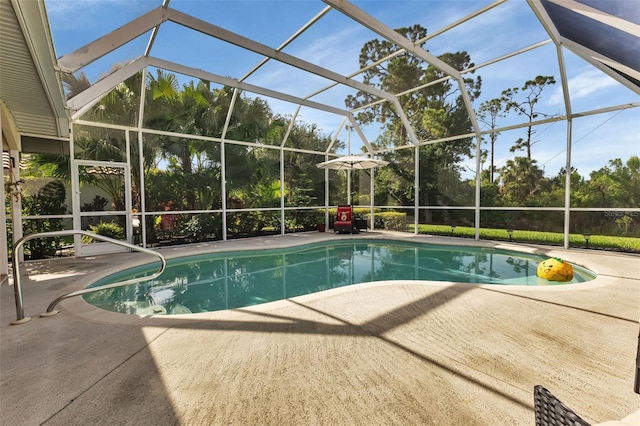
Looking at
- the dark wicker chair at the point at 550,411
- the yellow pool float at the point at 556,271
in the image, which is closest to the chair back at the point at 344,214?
the yellow pool float at the point at 556,271

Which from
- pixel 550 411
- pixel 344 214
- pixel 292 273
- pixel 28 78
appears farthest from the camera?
pixel 344 214

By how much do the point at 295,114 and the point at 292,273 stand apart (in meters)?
6.37

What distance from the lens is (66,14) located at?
366cm

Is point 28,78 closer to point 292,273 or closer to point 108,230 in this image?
point 108,230

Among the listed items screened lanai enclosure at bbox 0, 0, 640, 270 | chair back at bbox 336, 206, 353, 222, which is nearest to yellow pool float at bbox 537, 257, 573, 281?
screened lanai enclosure at bbox 0, 0, 640, 270

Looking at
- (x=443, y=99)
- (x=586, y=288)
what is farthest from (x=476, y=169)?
(x=586, y=288)

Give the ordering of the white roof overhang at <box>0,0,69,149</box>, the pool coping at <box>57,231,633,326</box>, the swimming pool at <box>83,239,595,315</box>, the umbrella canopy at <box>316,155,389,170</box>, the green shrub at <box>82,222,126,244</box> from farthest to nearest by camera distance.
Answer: the umbrella canopy at <box>316,155,389,170</box> < the green shrub at <box>82,222,126,244</box> < the swimming pool at <box>83,239,595,315</box> < the pool coping at <box>57,231,633,326</box> < the white roof overhang at <box>0,0,69,149</box>

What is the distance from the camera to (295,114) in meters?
10.5

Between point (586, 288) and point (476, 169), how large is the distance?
20.2 ft

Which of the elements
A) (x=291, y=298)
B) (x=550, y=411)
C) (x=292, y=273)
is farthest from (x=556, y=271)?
(x=550, y=411)

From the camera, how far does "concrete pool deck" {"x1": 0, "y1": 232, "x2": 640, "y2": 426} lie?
1.75m

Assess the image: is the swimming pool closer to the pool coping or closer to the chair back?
the pool coping

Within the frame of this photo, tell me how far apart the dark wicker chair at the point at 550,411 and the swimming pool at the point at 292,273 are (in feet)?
14.0

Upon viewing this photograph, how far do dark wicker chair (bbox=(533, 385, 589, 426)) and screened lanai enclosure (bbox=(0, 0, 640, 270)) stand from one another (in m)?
3.02
